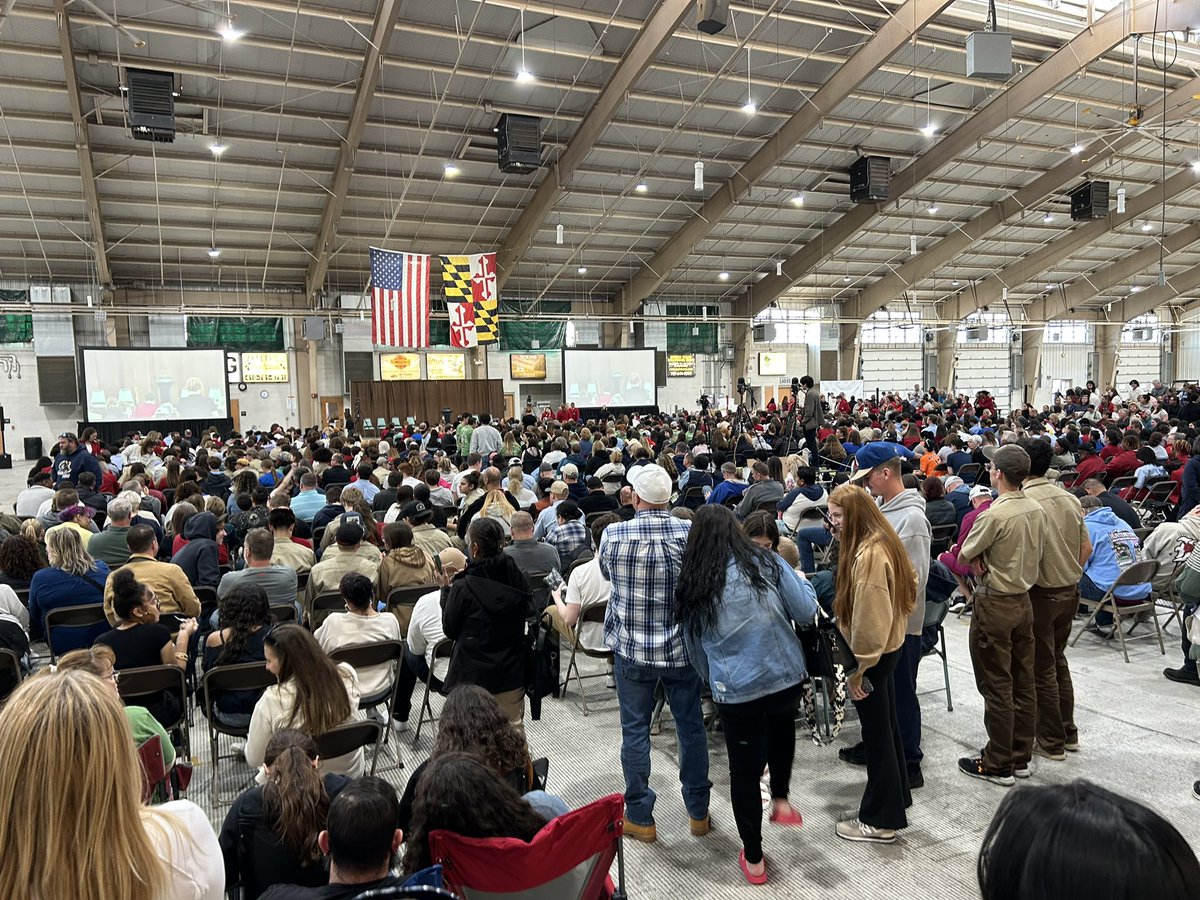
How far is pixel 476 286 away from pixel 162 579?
1281 centimetres

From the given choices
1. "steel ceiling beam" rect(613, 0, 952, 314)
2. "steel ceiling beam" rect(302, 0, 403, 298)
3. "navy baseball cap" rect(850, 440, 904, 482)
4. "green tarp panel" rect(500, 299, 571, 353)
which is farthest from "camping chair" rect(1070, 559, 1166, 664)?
"green tarp panel" rect(500, 299, 571, 353)

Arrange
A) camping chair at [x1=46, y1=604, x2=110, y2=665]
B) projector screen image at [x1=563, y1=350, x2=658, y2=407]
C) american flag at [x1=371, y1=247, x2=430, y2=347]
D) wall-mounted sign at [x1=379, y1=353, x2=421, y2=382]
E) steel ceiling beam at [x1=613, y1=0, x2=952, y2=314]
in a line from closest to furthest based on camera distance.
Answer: camping chair at [x1=46, y1=604, x2=110, y2=665]
steel ceiling beam at [x1=613, y1=0, x2=952, y2=314]
american flag at [x1=371, y1=247, x2=430, y2=347]
wall-mounted sign at [x1=379, y1=353, x2=421, y2=382]
projector screen image at [x1=563, y1=350, x2=658, y2=407]

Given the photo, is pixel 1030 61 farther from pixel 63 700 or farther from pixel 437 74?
pixel 63 700

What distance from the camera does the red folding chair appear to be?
1770mm

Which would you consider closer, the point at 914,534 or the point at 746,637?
the point at 746,637

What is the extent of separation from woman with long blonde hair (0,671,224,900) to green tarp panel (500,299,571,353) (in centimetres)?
2304

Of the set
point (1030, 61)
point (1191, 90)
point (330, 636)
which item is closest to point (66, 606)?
point (330, 636)

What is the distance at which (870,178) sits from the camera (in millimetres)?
19016

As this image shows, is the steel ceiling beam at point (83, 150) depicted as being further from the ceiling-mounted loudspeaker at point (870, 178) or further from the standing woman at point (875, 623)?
the ceiling-mounted loudspeaker at point (870, 178)

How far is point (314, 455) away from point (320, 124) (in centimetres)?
924

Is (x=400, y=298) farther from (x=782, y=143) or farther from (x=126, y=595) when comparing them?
(x=126, y=595)

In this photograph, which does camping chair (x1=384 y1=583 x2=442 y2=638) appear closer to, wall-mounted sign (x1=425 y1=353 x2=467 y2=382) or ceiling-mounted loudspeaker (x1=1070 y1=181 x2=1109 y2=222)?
wall-mounted sign (x1=425 y1=353 x2=467 y2=382)

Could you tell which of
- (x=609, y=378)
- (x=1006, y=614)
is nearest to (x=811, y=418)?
(x=1006, y=614)

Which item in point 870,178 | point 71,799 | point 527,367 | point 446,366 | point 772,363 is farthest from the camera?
point 772,363
